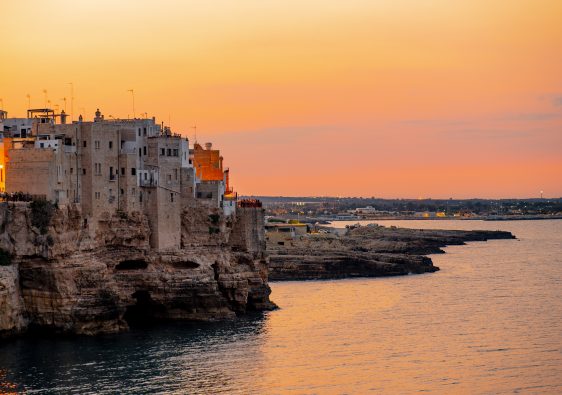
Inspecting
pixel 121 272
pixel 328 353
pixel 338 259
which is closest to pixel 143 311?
pixel 121 272

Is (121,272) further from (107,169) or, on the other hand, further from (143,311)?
(107,169)

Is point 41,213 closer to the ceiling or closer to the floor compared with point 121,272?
closer to the ceiling

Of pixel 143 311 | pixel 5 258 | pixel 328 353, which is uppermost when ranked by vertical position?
pixel 5 258

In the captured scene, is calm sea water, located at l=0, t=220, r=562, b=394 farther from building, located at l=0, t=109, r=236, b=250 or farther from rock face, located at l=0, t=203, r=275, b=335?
building, located at l=0, t=109, r=236, b=250

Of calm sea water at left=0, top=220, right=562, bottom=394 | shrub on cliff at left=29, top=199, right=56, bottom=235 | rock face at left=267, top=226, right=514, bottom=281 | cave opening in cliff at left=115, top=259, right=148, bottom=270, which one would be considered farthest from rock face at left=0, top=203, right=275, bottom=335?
rock face at left=267, top=226, right=514, bottom=281

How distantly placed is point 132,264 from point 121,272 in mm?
1308

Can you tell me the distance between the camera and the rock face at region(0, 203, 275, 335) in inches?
2210

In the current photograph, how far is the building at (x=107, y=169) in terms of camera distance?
190 feet

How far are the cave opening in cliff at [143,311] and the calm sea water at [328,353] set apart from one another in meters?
1.83

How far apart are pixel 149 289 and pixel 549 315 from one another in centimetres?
2856

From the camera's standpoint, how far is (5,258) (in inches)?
2174

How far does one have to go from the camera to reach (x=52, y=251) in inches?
2210

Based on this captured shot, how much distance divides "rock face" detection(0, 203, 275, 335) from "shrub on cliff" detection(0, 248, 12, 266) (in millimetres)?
127

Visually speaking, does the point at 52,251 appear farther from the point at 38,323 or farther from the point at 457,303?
the point at 457,303
